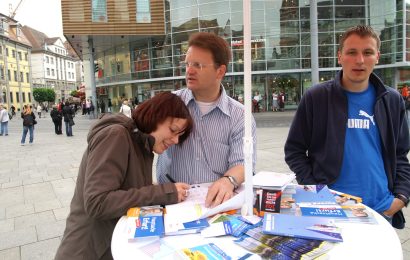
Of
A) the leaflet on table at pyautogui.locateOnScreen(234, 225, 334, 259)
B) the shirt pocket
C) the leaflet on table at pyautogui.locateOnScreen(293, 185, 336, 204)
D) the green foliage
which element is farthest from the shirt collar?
the green foliage

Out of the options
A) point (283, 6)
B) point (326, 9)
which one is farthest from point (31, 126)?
point (326, 9)

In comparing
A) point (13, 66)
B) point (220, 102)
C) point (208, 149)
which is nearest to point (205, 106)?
point (220, 102)

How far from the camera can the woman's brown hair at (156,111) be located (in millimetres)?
1769

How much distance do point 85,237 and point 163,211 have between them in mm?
417

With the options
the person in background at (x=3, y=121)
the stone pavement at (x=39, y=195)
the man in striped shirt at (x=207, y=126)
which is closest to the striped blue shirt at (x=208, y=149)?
the man in striped shirt at (x=207, y=126)

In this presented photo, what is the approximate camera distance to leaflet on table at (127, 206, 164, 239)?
1.45 meters

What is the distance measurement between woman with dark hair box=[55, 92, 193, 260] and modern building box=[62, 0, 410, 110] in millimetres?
22992

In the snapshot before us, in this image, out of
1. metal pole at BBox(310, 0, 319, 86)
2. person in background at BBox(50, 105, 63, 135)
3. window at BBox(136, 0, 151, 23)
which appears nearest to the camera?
person in background at BBox(50, 105, 63, 135)

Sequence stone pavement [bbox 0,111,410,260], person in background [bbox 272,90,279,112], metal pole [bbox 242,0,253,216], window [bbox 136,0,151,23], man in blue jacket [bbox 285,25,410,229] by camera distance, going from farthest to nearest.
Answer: person in background [bbox 272,90,279,112] < window [bbox 136,0,151,23] < stone pavement [bbox 0,111,410,260] < man in blue jacket [bbox 285,25,410,229] < metal pole [bbox 242,0,253,216]

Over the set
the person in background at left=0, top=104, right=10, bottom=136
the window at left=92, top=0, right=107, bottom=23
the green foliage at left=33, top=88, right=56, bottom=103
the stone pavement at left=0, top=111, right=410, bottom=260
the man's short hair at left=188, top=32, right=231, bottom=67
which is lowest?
the stone pavement at left=0, top=111, right=410, bottom=260

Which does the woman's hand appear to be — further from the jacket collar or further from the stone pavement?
the stone pavement

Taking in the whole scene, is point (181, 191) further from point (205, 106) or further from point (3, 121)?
point (3, 121)

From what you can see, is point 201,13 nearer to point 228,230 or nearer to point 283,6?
point 283,6

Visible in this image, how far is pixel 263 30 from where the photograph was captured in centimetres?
2488
